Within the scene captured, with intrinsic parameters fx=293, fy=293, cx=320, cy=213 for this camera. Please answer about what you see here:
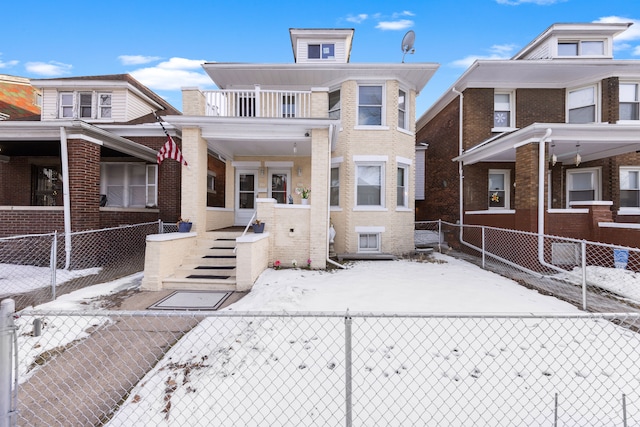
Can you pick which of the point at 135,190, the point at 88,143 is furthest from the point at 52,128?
the point at 135,190

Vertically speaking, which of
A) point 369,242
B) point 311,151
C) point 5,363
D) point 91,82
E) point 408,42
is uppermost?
point 408,42

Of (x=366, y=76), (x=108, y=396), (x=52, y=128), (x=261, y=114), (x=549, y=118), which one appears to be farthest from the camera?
(x=549, y=118)

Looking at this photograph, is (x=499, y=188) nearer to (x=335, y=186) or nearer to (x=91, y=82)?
(x=335, y=186)

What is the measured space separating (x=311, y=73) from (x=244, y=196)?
5.39 m

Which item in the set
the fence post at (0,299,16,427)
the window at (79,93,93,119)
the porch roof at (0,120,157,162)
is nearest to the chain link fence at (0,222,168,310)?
the porch roof at (0,120,157,162)

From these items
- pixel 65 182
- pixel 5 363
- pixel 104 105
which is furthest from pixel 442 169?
pixel 104 105

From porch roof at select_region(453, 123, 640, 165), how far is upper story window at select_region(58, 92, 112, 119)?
1597 cm

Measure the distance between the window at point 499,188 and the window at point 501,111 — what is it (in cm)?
194

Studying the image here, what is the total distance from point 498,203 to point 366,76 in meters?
7.67

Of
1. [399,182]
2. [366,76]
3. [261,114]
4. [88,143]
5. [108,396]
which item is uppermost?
[366,76]

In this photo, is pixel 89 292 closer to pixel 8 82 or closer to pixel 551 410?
pixel 551 410

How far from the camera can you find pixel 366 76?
35.5 feet

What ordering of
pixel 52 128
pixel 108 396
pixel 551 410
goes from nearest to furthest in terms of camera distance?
1. pixel 551 410
2. pixel 108 396
3. pixel 52 128

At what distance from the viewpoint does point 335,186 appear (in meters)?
11.3
